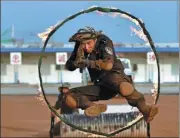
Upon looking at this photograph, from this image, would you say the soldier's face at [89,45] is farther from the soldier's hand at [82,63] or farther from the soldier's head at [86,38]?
the soldier's hand at [82,63]

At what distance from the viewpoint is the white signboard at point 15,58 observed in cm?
5100

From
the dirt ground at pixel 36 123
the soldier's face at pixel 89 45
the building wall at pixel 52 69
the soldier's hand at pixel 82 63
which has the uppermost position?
the soldier's face at pixel 89 45

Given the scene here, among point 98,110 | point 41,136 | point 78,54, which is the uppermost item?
point 78,54

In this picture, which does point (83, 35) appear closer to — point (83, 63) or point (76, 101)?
point (83, 63)

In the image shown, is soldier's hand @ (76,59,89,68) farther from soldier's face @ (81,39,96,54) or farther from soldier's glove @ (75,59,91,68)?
soldier's face @ (81,39,96,54)

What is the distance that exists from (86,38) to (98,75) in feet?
2.11

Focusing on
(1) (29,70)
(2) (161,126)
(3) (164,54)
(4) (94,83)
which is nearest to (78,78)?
(1) (29,70)

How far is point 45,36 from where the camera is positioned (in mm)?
6402

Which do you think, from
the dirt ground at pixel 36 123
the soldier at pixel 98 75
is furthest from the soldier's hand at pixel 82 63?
the dirt ground at pixel 36 123

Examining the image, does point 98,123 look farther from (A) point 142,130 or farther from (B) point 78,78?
(B) point 78,78

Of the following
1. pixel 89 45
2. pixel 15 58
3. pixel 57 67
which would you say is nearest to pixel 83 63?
pixel 89 45

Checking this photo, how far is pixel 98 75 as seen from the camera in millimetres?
6340

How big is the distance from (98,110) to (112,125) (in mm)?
5480

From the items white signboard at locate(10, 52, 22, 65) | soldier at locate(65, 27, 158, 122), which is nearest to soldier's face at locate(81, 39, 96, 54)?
soldier at locate(65, 27, 158, 122)
